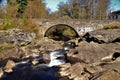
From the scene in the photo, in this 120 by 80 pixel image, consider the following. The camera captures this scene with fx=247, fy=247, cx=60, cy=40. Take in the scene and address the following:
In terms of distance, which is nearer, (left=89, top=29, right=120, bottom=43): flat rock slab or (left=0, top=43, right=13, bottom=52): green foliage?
(left=0, top=43, right=13, bottom=52): green foliage

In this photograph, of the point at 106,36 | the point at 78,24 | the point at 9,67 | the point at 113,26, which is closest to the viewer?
the point at 9,67

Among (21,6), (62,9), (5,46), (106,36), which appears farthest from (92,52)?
(62,9)

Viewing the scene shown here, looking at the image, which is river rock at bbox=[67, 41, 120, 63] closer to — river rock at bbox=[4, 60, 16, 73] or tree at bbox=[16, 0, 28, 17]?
river rock at bbox=[4, 60, 16, 73]

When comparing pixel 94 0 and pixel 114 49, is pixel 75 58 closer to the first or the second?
pixel 114 49

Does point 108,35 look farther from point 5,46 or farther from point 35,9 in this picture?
point 35,9

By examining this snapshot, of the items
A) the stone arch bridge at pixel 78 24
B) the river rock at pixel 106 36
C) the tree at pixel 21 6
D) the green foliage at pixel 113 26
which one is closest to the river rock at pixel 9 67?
the river rock at pixel 106 36

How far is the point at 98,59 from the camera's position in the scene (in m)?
28.6

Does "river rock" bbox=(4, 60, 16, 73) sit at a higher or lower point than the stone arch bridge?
lower

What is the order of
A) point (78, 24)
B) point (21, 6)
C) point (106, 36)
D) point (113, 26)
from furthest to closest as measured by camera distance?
point (21, 6)
point (78, 24)
point (113, 26)
point (106, 36)

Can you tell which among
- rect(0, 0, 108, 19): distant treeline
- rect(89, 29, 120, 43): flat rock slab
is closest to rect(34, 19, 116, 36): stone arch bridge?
rect(0, 0, 108, 19): distant treeline

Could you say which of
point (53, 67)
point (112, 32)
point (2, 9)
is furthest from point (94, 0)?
point (53, 67)

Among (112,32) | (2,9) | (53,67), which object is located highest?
(2,9)

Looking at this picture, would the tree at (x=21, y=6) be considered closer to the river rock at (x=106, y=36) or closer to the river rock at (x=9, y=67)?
the river rock at (x=106, y=36)

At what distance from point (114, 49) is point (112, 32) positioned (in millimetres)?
8997
